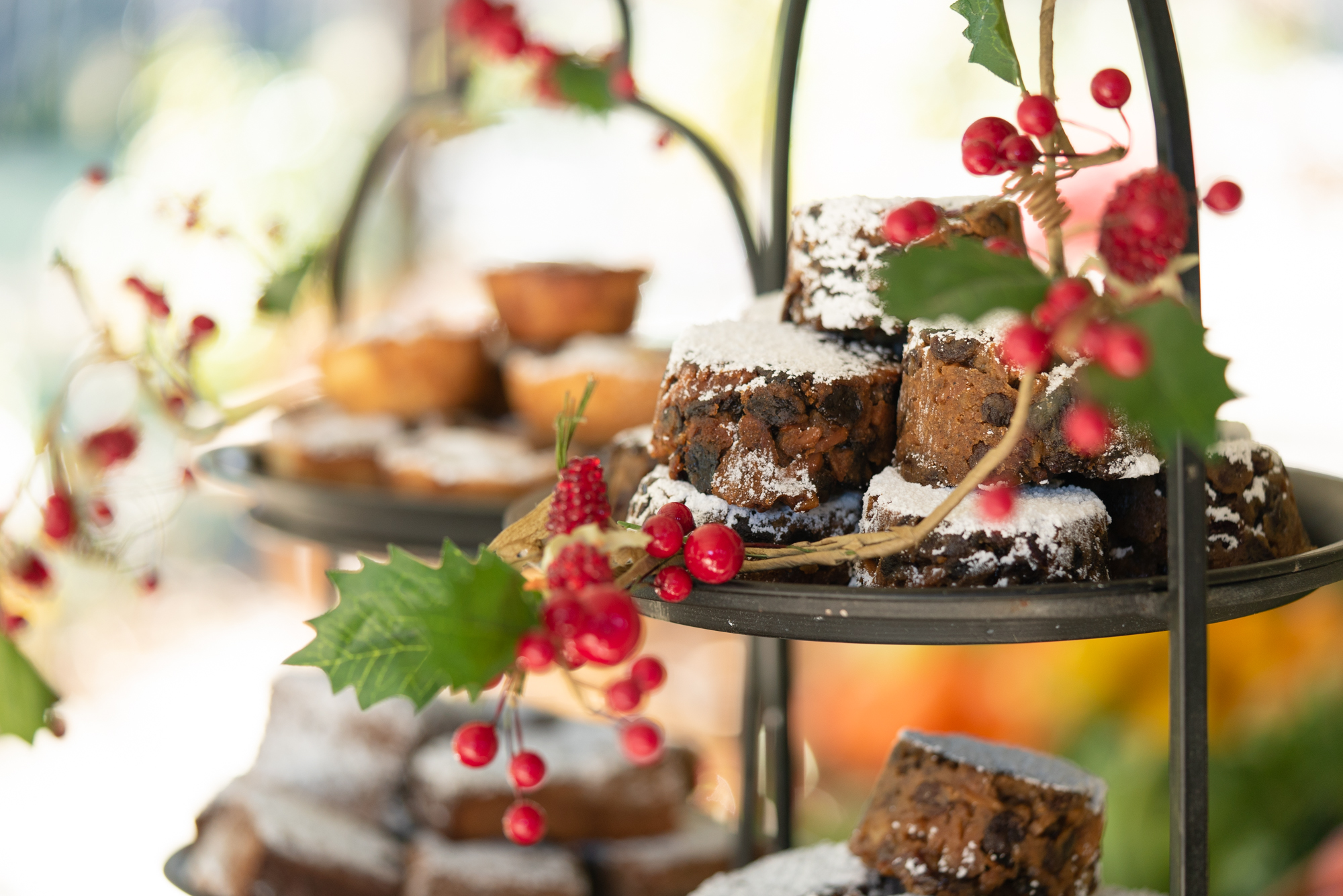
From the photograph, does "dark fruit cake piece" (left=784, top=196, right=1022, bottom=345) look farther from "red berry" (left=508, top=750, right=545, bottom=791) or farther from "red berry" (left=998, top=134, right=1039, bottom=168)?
"red berry" (left=508, top=750, right=545, bottom=791)

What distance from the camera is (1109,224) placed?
44cm

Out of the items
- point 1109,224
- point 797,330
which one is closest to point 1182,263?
point 1109,224

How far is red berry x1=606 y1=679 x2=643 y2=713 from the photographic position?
0.47m

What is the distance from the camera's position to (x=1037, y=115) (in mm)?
475

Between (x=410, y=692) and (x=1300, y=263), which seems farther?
(x=1300, y=263)

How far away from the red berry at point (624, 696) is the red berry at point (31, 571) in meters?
0.68

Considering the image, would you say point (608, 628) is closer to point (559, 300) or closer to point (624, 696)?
point (624, 696)

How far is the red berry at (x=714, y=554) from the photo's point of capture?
1.69ft

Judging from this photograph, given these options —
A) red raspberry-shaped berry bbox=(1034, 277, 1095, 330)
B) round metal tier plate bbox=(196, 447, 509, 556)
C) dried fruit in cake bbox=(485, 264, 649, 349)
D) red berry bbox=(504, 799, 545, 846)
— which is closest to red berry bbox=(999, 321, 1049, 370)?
red raspberry-shaped berry bbox=(1034, 277, 1095, 330)

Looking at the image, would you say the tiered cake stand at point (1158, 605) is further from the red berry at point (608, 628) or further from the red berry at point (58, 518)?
the red berry at point (58, 518)

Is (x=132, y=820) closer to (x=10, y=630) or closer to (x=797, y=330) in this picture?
(x=10, y=630)

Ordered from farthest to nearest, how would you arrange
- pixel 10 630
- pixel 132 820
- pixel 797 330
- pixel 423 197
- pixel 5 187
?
pixel 423 197, pixel 5 187, pixel 132 820, pixel 10 630, pixel 797 330

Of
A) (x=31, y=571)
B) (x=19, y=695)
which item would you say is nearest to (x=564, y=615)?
(x=19, y=695)

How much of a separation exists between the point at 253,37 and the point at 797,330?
2.79 metres
